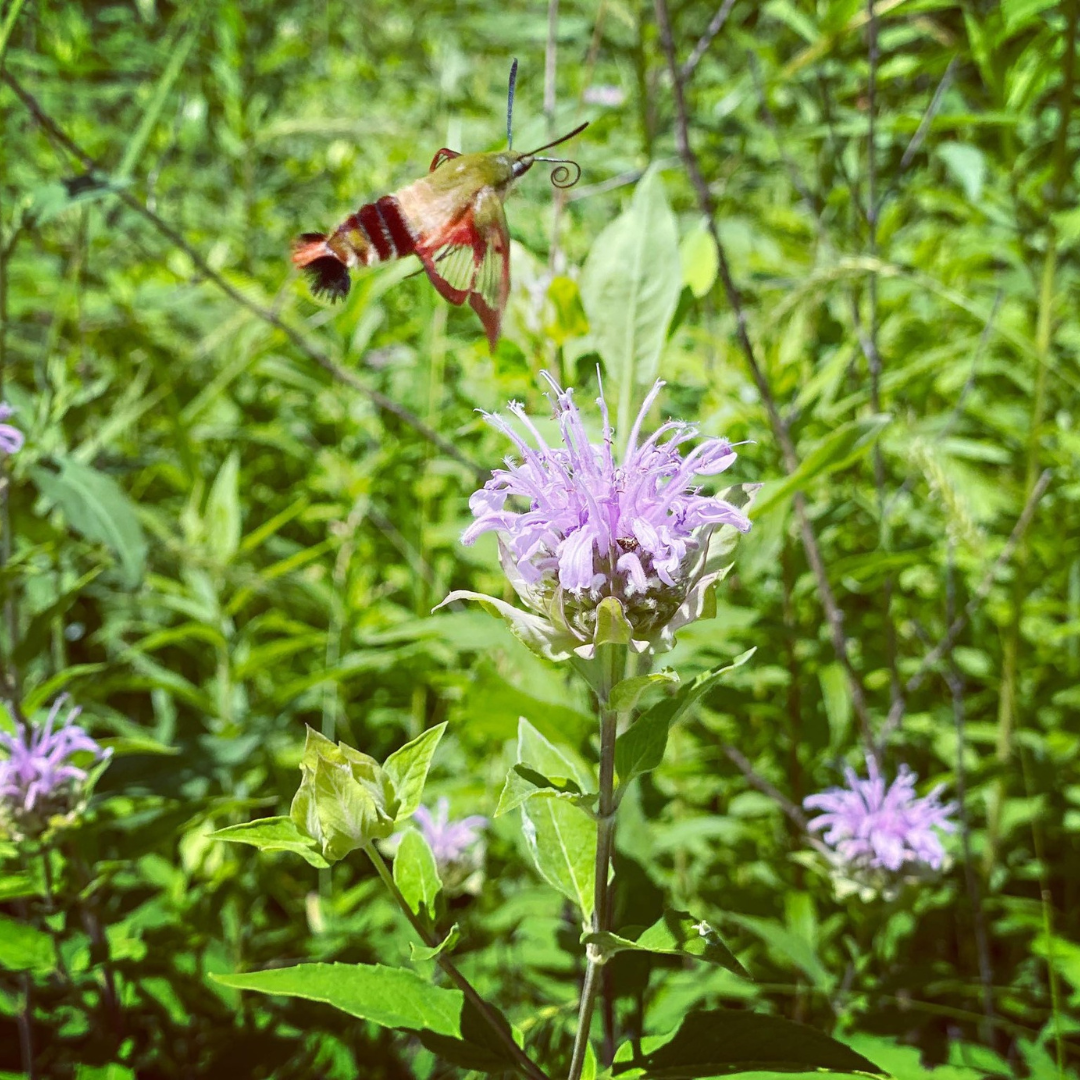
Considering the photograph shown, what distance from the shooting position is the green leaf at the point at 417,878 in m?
0.57

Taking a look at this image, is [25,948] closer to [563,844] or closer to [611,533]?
[563,844]

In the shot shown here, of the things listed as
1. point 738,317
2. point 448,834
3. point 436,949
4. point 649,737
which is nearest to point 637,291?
point 738,317

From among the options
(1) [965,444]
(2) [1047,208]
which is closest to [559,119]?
(2) [1047,208]

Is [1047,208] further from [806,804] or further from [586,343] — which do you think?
[806,804]

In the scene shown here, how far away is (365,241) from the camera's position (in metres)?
0.51

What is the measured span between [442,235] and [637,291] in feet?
0.99

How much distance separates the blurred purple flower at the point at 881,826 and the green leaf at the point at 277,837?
563 mm

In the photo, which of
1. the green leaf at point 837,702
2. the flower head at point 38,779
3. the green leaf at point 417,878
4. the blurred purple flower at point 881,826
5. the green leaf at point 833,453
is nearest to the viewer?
the green leaf at point 417,878

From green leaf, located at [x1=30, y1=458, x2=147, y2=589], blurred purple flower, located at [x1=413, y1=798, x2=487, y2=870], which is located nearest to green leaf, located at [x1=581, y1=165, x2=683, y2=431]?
green leaf, located at [x1=30, y1=458, x2=147, y2=589]

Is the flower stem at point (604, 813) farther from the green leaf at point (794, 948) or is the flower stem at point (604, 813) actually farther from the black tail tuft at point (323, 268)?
the green leaf at point (794, 948)

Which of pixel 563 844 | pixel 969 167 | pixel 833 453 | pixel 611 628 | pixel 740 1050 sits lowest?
pixel 740 1050

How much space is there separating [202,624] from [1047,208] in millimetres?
1149

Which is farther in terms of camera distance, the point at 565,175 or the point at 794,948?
the point at 794,948

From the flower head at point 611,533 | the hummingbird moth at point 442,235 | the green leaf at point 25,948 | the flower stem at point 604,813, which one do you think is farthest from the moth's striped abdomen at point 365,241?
the green leaf at point 25,948
